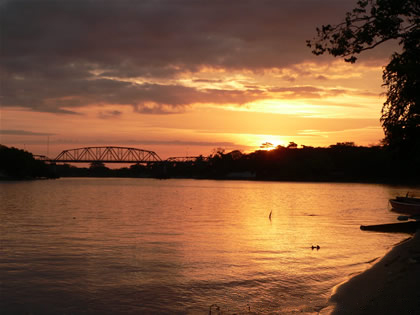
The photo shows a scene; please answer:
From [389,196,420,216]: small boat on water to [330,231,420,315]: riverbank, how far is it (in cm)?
3143

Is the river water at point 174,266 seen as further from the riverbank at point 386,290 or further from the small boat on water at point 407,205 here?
the small boat on water at point 407,205

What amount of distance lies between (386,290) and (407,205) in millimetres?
40417

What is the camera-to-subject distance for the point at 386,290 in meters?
15.0

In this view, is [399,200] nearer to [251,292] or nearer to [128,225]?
[128,225]

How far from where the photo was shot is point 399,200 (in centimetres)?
5591

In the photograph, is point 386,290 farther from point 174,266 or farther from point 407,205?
point 407,205

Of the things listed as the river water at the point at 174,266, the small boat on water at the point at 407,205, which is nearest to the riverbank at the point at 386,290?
the river water at the point at 174,266

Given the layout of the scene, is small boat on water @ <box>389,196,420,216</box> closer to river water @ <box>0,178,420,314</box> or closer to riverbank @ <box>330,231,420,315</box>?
river water @ <box>0,178,420,314</box>

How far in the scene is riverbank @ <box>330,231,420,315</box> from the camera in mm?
13234

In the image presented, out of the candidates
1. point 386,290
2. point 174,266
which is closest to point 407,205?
point 174,266

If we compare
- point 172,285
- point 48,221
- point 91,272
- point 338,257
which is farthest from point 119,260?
point 48,221

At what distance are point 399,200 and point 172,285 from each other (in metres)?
44.4

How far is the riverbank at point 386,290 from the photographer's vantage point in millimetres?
13234

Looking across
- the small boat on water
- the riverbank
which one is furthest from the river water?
the small boat on water
